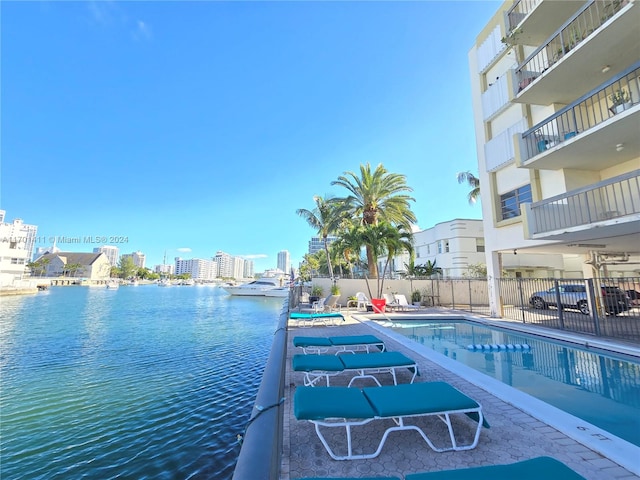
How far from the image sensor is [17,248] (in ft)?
171

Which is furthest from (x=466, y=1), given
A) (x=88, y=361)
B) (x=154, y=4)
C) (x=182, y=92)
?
(x=88, y=361)

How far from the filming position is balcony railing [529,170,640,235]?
746cm

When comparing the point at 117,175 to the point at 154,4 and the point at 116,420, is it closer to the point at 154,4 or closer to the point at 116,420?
the point at 154,4

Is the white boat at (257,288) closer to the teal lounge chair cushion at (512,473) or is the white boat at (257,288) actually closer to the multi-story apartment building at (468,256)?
the multi-story apartment building at (468,256)

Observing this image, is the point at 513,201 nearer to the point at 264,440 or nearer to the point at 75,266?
the point at 264,440

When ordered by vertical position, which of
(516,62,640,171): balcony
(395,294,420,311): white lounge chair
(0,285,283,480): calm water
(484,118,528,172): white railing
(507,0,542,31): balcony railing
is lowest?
(0,285,283,480): calm water

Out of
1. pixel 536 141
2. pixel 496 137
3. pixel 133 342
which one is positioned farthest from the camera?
pixel 496 137

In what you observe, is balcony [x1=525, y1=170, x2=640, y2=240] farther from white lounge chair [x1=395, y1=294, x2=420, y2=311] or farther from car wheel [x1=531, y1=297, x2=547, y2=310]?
car wheel [x1=531, y1=297, x2=547, y2=310]

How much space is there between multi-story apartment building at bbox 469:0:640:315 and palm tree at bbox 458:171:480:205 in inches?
529

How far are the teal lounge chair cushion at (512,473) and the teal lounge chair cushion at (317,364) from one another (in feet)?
8.48

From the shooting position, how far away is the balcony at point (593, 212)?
7.38 m

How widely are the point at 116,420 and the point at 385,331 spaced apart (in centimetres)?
776

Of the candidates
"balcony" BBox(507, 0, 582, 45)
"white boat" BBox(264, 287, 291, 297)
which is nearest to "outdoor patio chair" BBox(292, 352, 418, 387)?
"balcony" BBox(507, 0, 582, 45)

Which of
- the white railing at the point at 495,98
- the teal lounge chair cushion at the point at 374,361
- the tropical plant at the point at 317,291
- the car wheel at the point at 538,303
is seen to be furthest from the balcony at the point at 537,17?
the tropical plant at the point at 317,291
